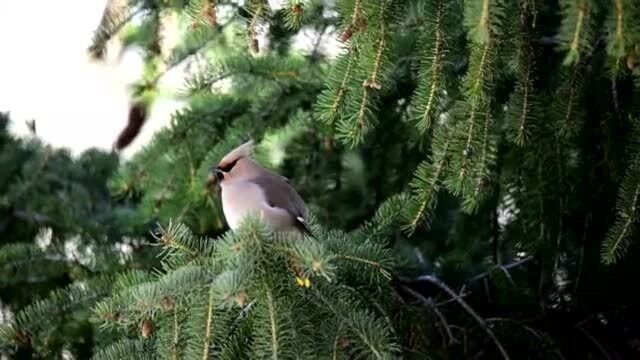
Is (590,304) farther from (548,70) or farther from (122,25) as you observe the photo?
(122,25)

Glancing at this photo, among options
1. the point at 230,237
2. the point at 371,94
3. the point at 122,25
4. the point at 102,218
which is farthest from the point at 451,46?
the point at 102,218

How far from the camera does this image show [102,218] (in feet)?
11.3

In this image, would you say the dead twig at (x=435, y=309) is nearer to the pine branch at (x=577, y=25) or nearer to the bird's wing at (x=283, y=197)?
the bird's wing at (x=283, y=197)

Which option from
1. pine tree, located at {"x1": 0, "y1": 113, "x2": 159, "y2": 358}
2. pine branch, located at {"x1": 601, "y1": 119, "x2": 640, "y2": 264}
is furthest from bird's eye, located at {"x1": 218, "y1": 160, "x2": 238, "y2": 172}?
pine branch, located at {"x1": 601, "y1": 119, "x2": 640, "y2": 264}

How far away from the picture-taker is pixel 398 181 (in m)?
3.13

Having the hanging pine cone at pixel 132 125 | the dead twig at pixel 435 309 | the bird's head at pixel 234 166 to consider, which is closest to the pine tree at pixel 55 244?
the hanging pine cone at pixel 132 125

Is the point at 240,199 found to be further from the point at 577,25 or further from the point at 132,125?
the point at 132,125

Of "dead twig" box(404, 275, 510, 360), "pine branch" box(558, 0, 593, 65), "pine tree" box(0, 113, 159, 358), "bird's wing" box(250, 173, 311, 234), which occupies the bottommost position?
"pine tree" box(0, 113, 159, 358)

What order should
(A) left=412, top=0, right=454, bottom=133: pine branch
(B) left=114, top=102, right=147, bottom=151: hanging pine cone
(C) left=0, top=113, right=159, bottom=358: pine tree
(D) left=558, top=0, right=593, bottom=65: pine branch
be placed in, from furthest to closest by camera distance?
(B) left=114, top=102, right=147, bottom=151: hanging pine cone < (C) left=0, top=113, right=159, bottom=358: pine tree < (A) left=412, top=0, right=454, bottom=133: pine branch < (D) left=558, top=0, right=593, bottom=65: pine branch

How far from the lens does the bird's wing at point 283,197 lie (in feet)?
7.06

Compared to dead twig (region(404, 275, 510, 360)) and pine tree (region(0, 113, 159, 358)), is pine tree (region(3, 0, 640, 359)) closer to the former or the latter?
dead twig (region(404, 275, 510, 360))

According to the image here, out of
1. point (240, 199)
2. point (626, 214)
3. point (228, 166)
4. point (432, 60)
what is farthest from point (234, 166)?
point (626, 214)

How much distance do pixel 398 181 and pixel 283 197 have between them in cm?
98

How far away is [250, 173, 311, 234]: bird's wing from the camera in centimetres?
215
